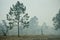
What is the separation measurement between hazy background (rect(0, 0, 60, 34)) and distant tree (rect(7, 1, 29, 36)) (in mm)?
67

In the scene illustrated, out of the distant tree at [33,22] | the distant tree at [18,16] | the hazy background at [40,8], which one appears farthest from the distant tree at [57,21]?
the distant tree at [18,16]

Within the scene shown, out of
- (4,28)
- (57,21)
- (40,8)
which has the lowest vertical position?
(4,28)

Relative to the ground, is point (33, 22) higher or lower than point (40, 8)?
lower

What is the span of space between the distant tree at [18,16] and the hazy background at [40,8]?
0.07m

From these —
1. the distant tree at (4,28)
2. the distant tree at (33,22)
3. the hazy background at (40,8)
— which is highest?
the hazy background at (40,8)

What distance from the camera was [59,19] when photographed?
2.25 meters

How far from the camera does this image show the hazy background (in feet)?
7.14

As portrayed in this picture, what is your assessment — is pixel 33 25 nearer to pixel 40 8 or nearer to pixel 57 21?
pixel 40 8

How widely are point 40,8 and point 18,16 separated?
16.4 inches

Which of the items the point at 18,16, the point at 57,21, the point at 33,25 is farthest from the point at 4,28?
the point at 57,21

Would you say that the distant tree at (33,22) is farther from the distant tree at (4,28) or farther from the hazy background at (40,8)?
the distant tree at (4,28)

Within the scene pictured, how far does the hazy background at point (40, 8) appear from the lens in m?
2.18

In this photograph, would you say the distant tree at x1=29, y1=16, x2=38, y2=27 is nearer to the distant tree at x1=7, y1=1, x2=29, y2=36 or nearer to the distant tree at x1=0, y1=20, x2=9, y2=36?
the distant tree at x1=7, y1=1, x2=29, y2=36

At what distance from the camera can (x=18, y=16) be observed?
218 cm
